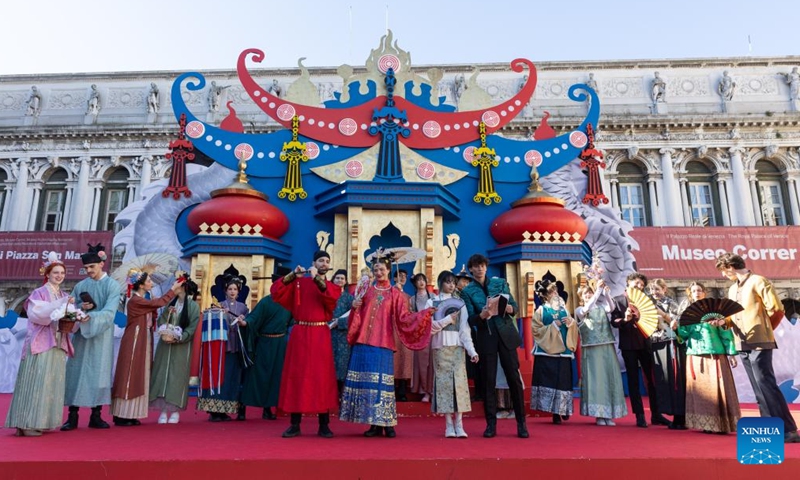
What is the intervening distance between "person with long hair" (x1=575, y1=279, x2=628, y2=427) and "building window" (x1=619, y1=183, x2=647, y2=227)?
19161 mm

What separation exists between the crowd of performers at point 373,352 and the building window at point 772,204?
2122cm

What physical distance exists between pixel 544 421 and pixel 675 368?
154 centimetres

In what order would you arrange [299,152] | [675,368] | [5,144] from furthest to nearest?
[5,144] < [299,152] < [675,368]

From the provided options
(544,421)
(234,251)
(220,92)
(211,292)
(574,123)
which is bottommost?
(544,421)

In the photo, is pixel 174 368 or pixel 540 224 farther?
pixel 540 224

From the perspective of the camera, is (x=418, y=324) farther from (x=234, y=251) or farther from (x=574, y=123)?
(x=574, y=123)

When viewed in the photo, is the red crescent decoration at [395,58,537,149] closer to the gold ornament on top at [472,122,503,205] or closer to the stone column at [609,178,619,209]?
the gold ornament on top at [472,122,503,205]

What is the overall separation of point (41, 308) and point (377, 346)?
10.1 ft

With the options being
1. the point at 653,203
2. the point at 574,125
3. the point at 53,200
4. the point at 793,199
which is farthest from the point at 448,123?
the point at 53,200

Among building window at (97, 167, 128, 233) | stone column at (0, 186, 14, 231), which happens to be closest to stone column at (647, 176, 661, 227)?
building window at (97, 167, 128, 233)

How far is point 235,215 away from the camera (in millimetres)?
7859

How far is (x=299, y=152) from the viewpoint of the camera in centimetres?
873

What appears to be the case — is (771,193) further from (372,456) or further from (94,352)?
(94,352)

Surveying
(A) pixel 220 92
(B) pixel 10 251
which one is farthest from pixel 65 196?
(A) pixel 220 92
